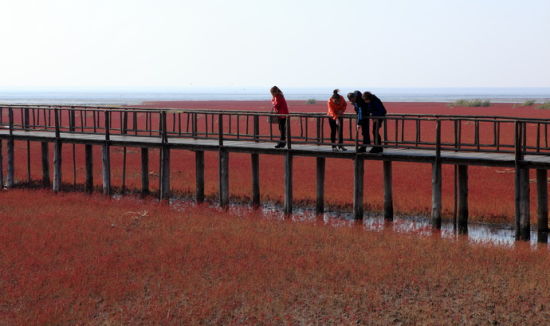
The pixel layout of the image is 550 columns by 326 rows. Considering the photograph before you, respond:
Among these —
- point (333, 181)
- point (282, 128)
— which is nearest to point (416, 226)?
point (282, 128)

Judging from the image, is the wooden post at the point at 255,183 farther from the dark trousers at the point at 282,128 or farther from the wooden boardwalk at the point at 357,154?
the dark trousers at the point at 282,128

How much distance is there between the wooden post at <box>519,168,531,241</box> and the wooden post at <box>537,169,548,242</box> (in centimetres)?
60

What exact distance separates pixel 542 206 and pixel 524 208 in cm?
94

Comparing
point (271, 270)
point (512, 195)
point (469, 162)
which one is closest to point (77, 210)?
point (271, 270)

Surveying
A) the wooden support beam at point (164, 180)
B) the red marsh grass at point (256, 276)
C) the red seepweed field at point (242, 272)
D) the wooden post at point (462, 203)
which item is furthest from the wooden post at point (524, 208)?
the wooden support beam at point (164, 180)

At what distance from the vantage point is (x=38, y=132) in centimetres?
3628

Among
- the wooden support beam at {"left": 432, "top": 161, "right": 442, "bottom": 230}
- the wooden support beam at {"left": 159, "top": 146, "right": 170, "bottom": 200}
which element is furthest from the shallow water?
→ the wooden support beam at {"left": 159, "top": 146, "right": 170, "bottom": 200}

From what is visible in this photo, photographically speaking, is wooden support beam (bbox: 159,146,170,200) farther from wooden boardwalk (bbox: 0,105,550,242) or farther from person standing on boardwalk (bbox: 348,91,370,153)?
person standing on boardwalk (bbox: 348,91,370,153)

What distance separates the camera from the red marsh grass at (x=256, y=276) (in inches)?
645

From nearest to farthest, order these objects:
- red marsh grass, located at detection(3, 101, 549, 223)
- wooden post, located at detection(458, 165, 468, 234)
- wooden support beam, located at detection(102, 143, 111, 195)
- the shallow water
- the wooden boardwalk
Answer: the wooden boardwalk
the shallow water
wooden post, located at detection(458, 165, 468, 234)
red marsh grass, located at detection(3, 101, 549, 223)
wooden support beam, located at detection(102, 143, 111, 195)

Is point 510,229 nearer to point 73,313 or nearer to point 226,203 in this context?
point 226,203

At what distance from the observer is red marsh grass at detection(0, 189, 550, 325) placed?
16.4 meters

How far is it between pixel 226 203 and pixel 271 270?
9330mm

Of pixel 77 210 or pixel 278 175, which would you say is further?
pixel 278 175
